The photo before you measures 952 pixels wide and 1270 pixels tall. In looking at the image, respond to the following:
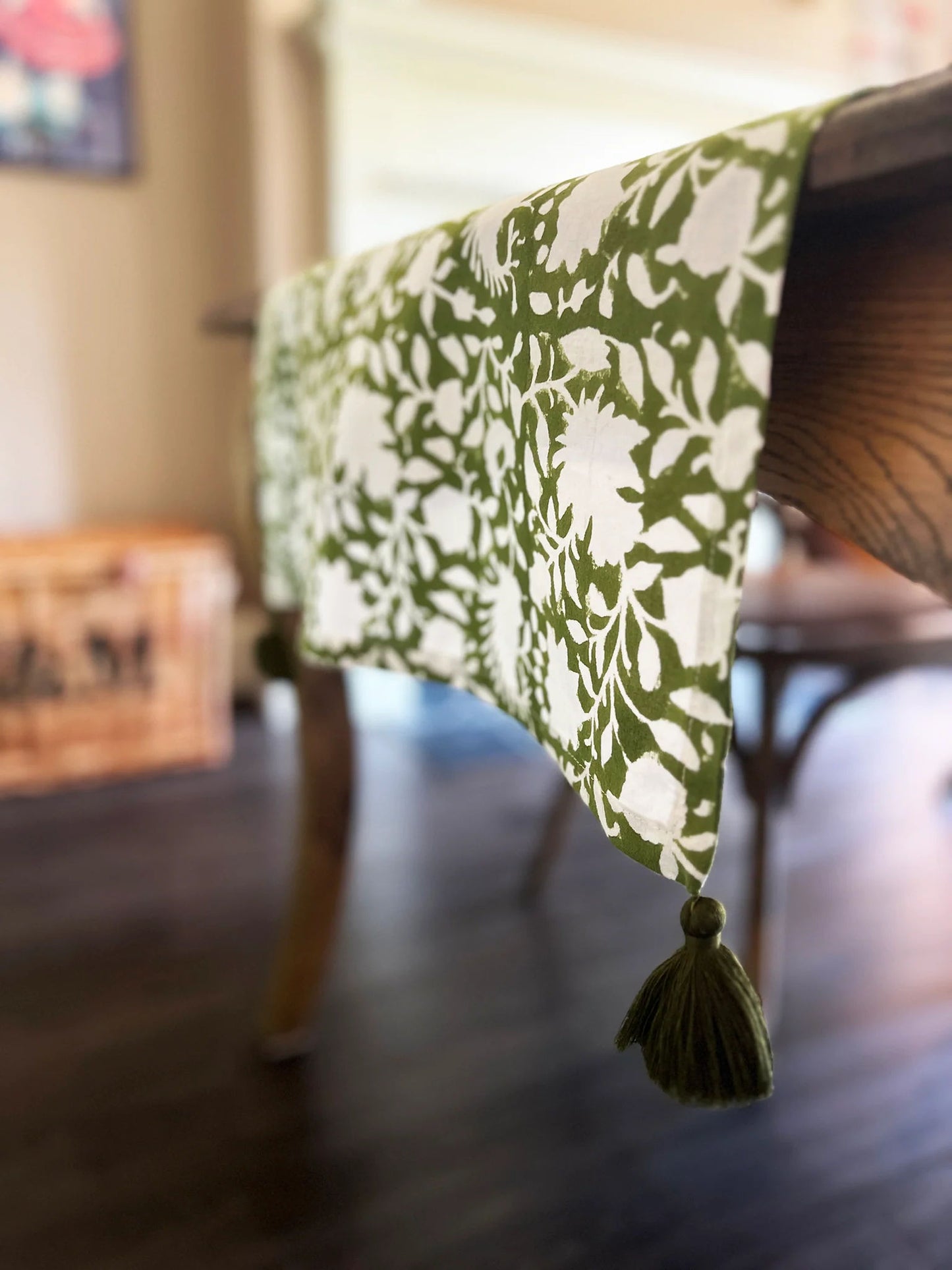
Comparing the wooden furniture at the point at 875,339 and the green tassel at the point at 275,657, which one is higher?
the wooden furniture at the point at 875,339

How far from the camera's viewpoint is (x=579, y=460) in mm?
476

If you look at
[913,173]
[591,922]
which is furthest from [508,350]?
[591,922]

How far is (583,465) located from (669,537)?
0.26ft

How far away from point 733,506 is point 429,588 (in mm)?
348

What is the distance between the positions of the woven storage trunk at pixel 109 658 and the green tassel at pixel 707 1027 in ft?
4.98

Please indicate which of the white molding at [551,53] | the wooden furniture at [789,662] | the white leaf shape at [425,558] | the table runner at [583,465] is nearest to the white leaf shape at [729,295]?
the table runner at [583,465]

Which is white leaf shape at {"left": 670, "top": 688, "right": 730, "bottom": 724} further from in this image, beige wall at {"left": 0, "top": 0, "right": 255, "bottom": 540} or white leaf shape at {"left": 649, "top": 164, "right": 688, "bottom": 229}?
beige wall at {"left": 0, "top": 0, "right": 255, "bottom": 540}

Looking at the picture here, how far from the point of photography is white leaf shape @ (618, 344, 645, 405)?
418mm

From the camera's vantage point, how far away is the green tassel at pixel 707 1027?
419 mm

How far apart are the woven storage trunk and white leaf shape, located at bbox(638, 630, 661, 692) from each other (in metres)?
1.49

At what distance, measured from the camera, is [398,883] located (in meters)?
1.42

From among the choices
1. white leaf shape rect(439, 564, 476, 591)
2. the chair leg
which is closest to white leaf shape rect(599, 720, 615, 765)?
white leaf shape rect(439, 564, 476, 591)

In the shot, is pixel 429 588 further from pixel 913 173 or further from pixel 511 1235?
pixel 511 1235

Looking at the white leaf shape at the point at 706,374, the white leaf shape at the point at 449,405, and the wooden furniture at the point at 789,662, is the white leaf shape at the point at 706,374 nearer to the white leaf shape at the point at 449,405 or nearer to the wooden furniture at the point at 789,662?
the white leaf shape at the point at 449,405
